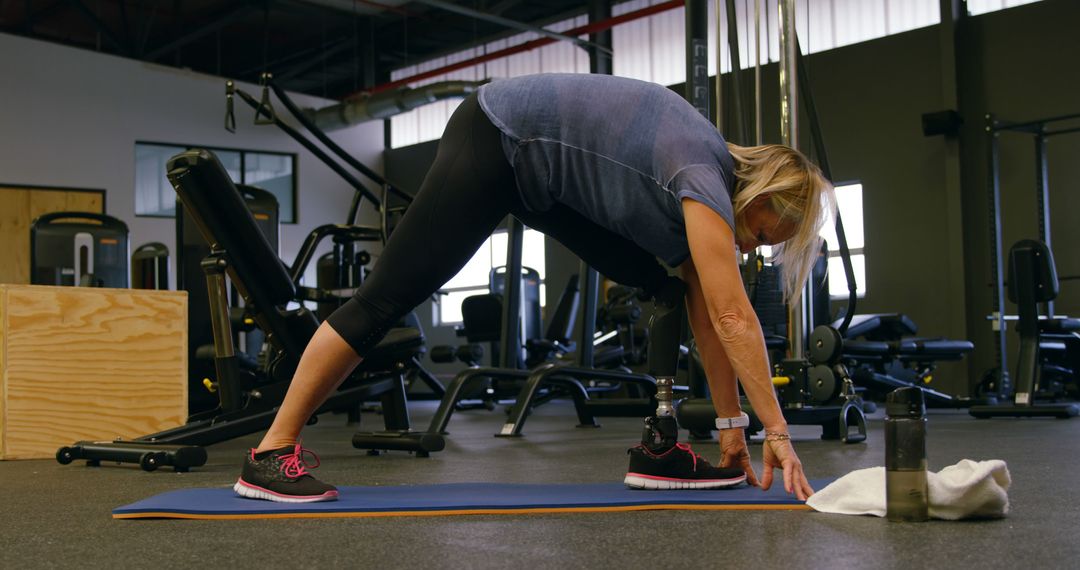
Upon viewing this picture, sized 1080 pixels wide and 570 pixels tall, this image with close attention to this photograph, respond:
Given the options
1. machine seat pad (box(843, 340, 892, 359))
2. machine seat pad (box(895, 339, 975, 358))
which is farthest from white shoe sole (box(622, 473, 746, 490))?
machine seat pad (box(895, 339, 975, 358))

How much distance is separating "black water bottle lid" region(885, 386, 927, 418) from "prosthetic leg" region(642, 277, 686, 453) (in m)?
0.52

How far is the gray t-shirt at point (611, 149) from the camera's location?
1.75 metres

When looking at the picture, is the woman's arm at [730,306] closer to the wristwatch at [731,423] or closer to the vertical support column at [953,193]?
the wristwatch at [731,423]

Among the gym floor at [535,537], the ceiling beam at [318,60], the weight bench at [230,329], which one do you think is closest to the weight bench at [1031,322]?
the gym floor at [535,537]

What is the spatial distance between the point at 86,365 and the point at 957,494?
2.82 m

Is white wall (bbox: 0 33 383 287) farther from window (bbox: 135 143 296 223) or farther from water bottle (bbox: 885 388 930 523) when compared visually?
water bottle (bbox: 885 388 930 523)

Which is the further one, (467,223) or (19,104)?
(19,104)

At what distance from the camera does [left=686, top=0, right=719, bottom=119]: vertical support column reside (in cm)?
326

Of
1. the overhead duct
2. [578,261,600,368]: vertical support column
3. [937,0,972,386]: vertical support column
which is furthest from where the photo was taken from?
the overhead duct

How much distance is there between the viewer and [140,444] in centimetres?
278

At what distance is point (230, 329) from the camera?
10.1 feet

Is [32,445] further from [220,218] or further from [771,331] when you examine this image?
[771,331]

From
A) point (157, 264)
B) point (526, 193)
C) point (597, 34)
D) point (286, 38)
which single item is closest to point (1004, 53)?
point (597, 34)

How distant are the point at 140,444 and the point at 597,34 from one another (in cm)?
818
